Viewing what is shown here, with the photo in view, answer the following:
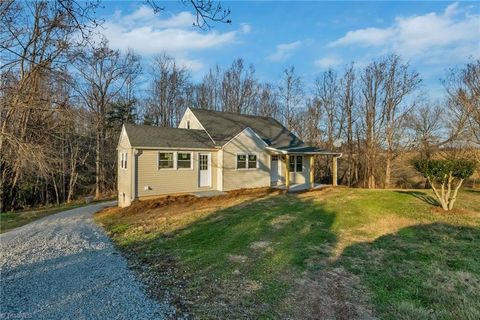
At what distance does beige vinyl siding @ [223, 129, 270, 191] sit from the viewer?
50.1ft

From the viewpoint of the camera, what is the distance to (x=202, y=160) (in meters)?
15.0

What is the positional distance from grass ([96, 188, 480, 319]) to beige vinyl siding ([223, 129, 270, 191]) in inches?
196

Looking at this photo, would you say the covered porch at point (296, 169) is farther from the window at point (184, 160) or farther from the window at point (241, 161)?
the window at point (184, 160)

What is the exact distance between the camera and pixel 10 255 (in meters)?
6.19

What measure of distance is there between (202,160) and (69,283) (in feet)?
35.1

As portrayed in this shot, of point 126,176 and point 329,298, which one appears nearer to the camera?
point 329,298

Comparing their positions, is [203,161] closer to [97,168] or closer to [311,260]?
[311,260]

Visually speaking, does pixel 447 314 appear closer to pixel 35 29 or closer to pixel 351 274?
pixel 351 274

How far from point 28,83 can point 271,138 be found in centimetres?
1414

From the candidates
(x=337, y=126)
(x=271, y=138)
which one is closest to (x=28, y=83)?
(x=271, y=138)

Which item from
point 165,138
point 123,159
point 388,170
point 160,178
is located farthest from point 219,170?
point 388,170

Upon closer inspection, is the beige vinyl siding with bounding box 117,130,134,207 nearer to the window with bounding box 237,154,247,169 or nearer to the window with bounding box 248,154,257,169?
the window with bounding box 237,154,247,169

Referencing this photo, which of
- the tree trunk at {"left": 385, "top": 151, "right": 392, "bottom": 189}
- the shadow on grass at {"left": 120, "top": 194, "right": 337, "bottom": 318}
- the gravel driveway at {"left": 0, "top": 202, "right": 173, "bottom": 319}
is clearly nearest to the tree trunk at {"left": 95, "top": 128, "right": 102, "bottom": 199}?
the gravel driveway at {"left": 0, "top": 202, "right": 173, "bottom": 319}

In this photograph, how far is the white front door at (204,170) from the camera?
14.9 m
